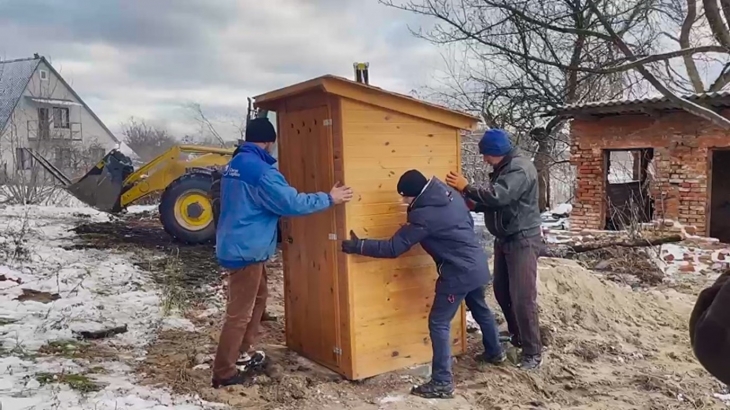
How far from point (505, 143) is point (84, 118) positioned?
123ft

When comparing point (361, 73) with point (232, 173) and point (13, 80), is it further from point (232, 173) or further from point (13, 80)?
point (13, 80)

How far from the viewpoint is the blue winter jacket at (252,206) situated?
4.17m

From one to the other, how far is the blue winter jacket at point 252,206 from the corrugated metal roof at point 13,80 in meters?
29.9

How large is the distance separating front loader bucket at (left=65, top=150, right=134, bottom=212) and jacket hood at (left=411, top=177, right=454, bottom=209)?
8.26 meters

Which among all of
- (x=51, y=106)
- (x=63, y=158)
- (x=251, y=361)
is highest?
(x=51, y=106)

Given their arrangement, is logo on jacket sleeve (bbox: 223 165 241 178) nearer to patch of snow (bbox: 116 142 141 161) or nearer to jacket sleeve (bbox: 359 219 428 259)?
jacket sleeve (bbox: 359 219 428 259)

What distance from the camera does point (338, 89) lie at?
13.8ft

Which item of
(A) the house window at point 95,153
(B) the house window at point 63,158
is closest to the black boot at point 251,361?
(B) the house window at point 63,158

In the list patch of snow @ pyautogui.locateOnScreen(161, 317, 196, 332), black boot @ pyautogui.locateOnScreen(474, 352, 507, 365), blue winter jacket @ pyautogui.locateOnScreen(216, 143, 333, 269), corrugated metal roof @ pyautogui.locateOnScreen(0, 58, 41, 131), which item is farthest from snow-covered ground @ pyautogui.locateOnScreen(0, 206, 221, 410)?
corrugated metal roof @ pyautogui.locateOnScreen(0, 58, 41, 131)

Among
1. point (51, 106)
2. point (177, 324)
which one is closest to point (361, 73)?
point (177, 324)

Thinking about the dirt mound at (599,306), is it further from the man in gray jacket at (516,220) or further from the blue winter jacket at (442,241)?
the blue winter jacket at (442,241)

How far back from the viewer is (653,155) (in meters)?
11.5

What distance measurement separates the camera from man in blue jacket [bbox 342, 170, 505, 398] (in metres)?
4.25

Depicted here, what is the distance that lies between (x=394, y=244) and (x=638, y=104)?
302 inches
